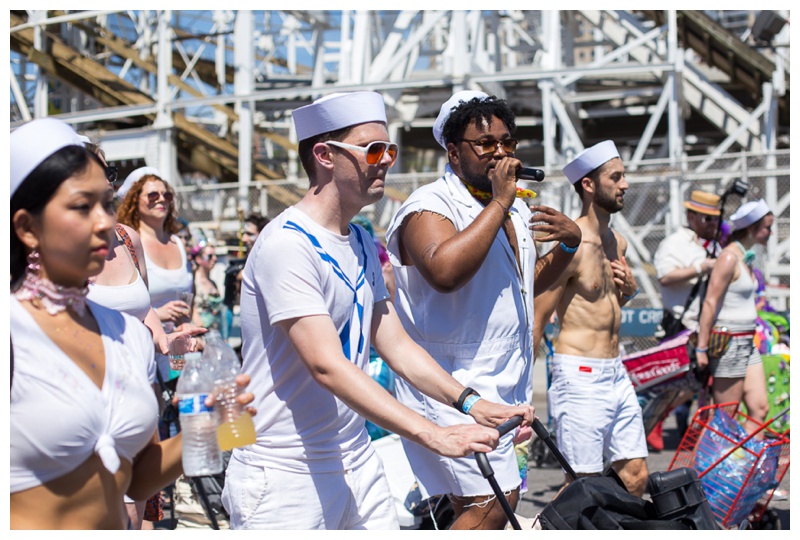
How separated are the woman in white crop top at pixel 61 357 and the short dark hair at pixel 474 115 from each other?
2325 millimetres

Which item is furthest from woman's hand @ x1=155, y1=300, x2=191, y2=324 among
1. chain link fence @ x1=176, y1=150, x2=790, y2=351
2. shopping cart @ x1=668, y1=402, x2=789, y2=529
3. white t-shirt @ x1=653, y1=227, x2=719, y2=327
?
chain link fence @ x1=176, y1=150, x2=790, y2=351

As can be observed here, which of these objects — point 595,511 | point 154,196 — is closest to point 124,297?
point 154,196

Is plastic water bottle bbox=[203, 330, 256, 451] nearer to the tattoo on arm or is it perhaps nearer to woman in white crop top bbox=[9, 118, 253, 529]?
woman in white crop top bbox=[9, 118, 253, 529]

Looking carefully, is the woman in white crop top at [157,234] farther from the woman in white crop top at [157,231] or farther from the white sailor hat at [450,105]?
the white sailor hat at [450,105]

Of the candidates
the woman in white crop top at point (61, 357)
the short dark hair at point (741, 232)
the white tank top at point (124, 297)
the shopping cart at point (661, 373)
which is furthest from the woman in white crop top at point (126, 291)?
the short dark hair at point (741, 232)

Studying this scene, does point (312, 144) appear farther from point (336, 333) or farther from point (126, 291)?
point (126, 291)

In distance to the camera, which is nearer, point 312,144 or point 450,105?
point 312,144

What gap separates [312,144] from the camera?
3.52 meters

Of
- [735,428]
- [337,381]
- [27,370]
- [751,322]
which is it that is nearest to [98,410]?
[27,370]

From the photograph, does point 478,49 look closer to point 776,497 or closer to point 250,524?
point 776,497

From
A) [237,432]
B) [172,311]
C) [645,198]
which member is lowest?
[645,198]

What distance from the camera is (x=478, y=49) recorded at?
1870cm

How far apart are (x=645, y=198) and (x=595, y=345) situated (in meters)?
9.21

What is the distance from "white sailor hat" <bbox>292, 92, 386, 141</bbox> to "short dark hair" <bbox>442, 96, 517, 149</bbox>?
1.13 meters
